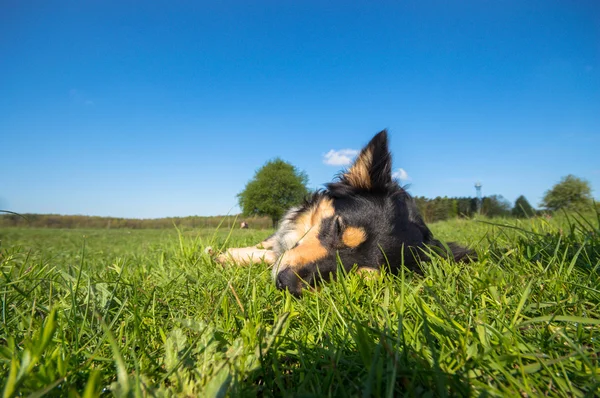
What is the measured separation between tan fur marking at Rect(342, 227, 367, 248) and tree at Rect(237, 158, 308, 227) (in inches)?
1134

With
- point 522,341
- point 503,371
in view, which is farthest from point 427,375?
point 522,341

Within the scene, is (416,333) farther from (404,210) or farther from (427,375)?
(404,210)

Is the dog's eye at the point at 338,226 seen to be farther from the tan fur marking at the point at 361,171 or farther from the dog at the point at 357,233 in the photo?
the tan fur marking at the point at 361,171

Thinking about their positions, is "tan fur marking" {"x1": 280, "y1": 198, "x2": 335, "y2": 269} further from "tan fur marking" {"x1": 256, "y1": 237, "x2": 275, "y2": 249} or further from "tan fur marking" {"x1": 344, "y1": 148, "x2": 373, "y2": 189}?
"tan fur marking" {"x1": 256, "y1": 237, "x2": 275, "y2": 249}

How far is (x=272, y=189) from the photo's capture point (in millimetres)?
35312

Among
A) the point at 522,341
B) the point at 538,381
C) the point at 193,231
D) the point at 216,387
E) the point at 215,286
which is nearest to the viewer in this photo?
the point at 216,387

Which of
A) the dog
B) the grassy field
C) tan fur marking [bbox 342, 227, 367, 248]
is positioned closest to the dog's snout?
the dog

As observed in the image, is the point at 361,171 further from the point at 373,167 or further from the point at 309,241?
the point at 309,241

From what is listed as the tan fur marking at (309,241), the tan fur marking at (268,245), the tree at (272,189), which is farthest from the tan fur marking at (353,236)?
the tree at (272,189)

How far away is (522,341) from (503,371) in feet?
1.01

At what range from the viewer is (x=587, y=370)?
1046 mm

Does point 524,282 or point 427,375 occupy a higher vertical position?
point 524,282

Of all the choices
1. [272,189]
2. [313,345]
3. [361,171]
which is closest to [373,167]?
[361,171]

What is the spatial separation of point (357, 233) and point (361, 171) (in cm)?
107
